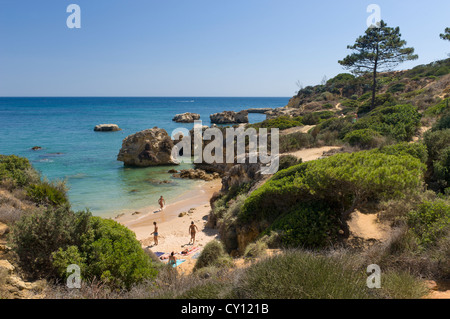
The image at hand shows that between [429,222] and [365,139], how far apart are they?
10.5 meters

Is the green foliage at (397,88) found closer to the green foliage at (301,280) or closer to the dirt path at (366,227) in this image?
the dirt path at (366,227)

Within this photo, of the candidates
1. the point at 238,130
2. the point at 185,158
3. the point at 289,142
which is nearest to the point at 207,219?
the point at 289,142

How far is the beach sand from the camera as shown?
12094 millimetres

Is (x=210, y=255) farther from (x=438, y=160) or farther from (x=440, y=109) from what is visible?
(x=440, y=109)

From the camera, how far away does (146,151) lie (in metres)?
28.4

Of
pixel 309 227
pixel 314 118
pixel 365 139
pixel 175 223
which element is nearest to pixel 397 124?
pixel 365 139

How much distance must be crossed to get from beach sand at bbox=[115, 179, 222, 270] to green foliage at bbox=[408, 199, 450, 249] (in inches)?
248

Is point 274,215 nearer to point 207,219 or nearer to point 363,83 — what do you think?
point 207,219

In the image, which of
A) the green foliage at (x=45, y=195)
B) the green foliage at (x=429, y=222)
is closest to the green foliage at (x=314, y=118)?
the green foliage at (x=429, y=222)

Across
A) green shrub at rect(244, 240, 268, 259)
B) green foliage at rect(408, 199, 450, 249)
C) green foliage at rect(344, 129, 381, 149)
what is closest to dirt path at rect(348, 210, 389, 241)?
green foliage at rect(408, 199, 450, 249)

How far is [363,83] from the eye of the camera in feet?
167

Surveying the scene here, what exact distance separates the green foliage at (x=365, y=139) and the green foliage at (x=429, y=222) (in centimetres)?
957
